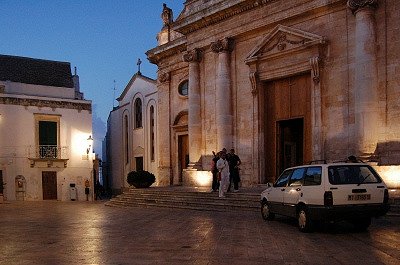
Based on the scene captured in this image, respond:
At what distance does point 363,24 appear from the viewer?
53.4ft

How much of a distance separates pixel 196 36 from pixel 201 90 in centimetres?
273

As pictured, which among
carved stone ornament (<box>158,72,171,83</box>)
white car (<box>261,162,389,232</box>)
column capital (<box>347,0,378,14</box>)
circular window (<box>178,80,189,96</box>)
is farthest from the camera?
carved stone ornament (<box>158,72,171,83</box>)

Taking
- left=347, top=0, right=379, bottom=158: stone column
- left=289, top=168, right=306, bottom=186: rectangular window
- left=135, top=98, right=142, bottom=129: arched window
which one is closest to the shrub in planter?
left=347, top=0, right=379, bottom=158: stone column

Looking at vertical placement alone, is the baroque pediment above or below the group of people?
above

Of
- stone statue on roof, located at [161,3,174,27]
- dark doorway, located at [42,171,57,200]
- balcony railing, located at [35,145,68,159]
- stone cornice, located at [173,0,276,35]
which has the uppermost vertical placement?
stone statue on roof, located at [161,3,174,27]

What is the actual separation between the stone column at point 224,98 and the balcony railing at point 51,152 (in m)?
15.1

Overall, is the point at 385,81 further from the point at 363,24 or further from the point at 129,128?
the point at 129,128

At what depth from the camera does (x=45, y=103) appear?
32469 millimetres

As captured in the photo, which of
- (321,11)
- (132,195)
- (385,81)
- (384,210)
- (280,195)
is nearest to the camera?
(384,210)

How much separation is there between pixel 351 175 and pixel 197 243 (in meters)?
3.75

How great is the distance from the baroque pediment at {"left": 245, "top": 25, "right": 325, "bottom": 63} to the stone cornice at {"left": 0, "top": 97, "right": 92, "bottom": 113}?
17201mm

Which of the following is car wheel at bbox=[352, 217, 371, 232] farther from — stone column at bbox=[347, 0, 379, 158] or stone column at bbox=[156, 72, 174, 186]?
stone column at bbox=[156, 72, 174, 186]

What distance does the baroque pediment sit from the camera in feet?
59.4

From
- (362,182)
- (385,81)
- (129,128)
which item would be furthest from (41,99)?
(362,182)
